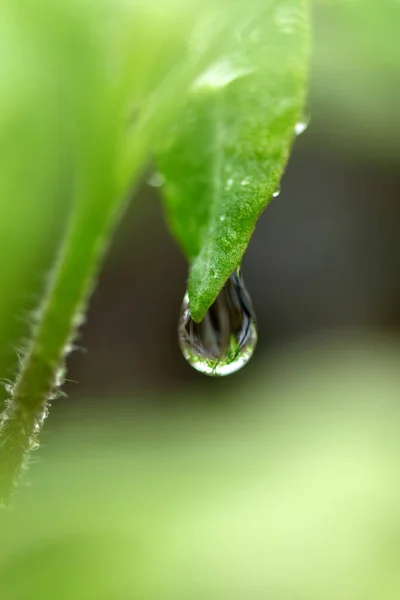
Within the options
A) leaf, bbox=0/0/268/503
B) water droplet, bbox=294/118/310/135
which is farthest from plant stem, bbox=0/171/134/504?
water droplet, bbox=294/118/310/135

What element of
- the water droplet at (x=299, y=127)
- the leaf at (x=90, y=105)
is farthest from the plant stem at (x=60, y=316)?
the water droplet at (x=299, y=127)

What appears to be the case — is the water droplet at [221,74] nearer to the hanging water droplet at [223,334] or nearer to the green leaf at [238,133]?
the green leaf at [238,133]

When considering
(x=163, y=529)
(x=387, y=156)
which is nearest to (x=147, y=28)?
(x=163, y=529)

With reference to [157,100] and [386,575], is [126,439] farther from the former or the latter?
[157,100]

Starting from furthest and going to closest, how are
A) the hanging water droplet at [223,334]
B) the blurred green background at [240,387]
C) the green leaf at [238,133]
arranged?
1. the blurred green background at [240,387]
2. the hanging water droplet at [223,334]
3. the green leaf at [238,133]

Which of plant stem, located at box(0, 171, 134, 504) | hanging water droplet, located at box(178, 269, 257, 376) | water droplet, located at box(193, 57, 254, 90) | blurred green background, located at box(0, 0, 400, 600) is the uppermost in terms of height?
blurred green background, located at box(0, 0, 400, 600)

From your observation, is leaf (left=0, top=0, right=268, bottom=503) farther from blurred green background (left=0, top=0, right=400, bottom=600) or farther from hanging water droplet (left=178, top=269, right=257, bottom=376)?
hanging water droplet (left=178, top=269, right=257, bottom=376)
